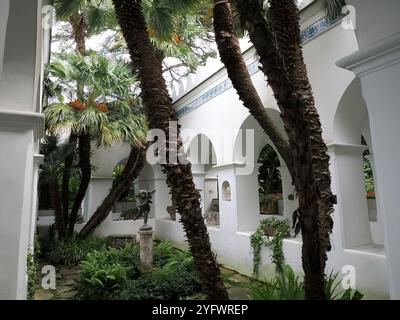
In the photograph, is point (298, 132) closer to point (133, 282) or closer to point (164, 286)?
point (164, 286)

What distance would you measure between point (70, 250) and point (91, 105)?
4.54 meters

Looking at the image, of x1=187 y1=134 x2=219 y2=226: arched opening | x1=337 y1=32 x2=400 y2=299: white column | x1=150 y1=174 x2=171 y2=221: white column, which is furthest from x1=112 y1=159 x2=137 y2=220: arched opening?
x1=337 y1=32 x2=400 y2=299: white column

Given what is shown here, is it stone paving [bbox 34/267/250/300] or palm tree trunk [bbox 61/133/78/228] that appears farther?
palm tree trunk [bbox 61/133/78/228]

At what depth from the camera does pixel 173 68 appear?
13.0 metres

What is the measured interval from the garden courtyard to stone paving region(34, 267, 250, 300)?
53 mm

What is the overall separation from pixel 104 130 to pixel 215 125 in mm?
3343

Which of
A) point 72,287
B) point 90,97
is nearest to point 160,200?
point 90,97

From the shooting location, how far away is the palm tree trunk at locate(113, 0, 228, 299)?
11.5 ft

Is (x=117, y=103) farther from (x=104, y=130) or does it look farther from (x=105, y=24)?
(x=105, y=24)

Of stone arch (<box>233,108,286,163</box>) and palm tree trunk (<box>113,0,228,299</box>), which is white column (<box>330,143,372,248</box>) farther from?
palm tree trunk (<box>113,0,228,299</box>)

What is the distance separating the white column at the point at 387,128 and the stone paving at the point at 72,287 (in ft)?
13.9

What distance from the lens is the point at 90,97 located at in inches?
376
